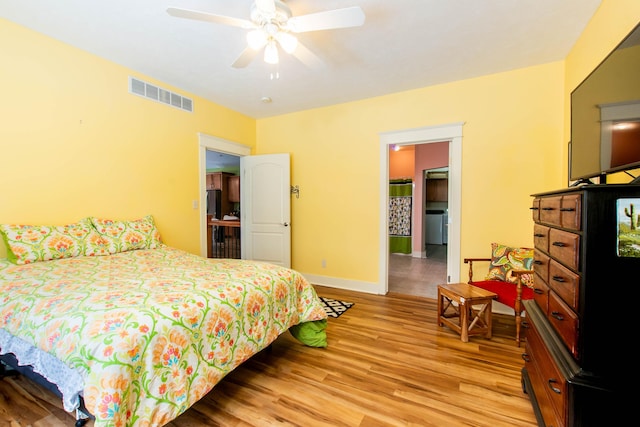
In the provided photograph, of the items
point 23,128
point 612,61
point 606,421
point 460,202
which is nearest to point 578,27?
point 612,61

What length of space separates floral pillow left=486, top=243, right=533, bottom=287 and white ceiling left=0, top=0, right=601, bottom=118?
6.26 feet

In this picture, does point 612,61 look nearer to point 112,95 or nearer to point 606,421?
point 606,421

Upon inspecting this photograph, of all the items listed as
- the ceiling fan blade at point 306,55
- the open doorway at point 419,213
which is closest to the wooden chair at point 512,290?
the open doorway at point 419,213

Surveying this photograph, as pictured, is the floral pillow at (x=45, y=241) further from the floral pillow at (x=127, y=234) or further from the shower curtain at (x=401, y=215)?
the shower curtain at (x=401, y=215)

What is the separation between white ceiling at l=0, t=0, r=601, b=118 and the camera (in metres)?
1.96

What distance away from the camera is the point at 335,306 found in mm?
3182

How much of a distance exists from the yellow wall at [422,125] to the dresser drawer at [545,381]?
5.70ft

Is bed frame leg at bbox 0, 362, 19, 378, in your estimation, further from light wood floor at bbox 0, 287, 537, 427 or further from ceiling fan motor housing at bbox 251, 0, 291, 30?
ceiling fan motor housing at bbox 251, 0, 291, 30

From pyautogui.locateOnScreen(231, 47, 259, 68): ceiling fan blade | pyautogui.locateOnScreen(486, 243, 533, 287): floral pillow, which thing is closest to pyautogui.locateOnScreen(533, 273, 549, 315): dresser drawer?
pyautogui.locateOnScreen(486, 243, 533, 287): floral pillow

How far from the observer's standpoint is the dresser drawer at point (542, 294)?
1.38 meters

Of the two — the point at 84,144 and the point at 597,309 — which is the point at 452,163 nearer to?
the point at 597,309

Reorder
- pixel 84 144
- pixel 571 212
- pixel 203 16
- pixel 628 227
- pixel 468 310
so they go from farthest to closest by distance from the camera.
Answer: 1. pixel 84 144
2. pixel 468 310
3. pixel 203 16
4. pixel 571 212
5. pixel 628 227

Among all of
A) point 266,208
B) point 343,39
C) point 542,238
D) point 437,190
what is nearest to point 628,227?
point 542,238

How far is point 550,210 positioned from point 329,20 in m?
1.65
